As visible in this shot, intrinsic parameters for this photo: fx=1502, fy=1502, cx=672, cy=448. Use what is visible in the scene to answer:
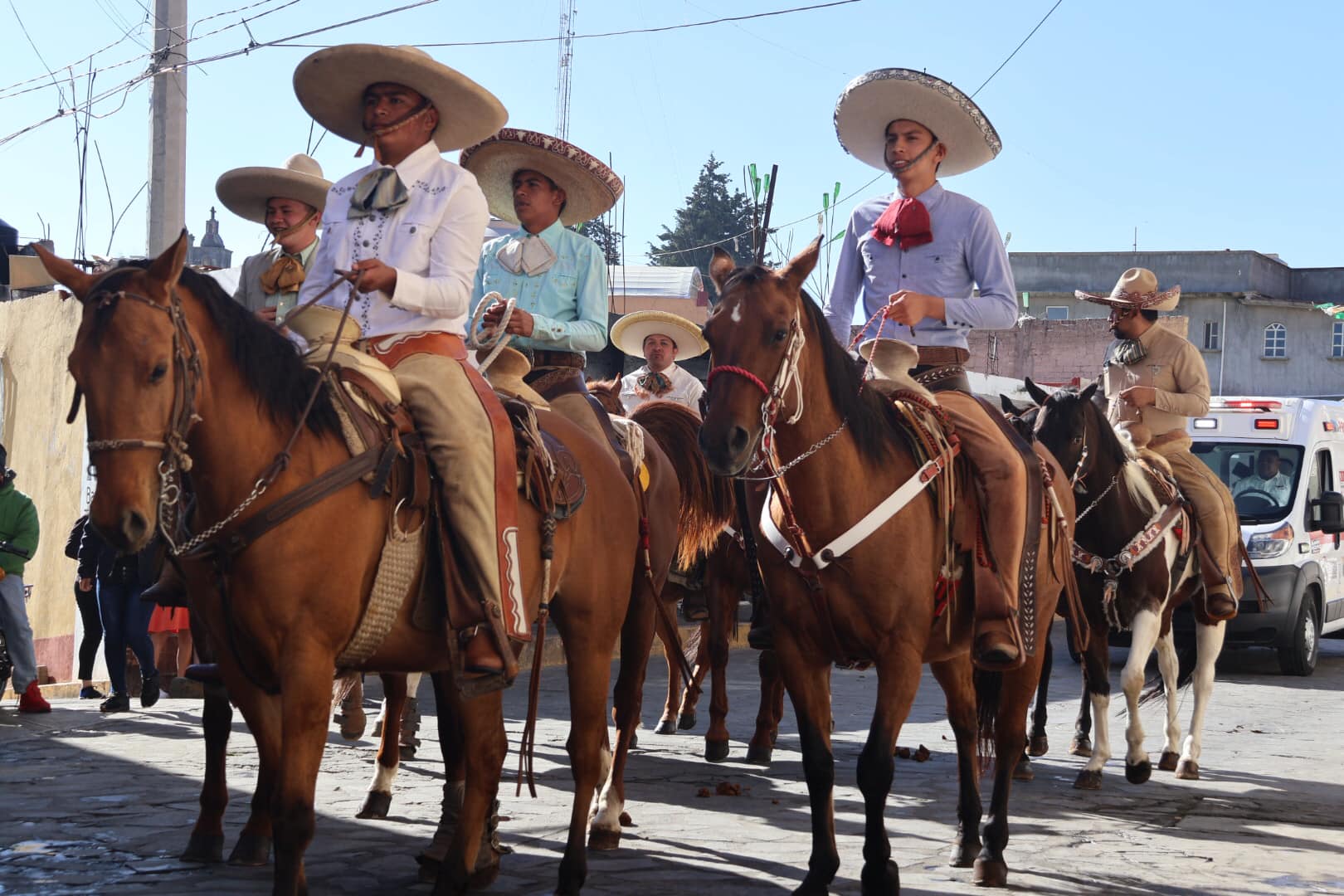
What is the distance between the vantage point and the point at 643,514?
669 cm

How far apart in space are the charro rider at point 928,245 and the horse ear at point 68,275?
3.20 metres

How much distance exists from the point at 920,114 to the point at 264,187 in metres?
3.21

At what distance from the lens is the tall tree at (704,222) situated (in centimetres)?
6725

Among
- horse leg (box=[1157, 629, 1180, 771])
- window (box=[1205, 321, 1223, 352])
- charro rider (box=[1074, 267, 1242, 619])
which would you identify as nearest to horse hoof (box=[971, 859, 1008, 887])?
horse leg (box=[1157, 629, 1180, 771])

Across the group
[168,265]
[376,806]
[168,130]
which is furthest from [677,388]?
[168,265]

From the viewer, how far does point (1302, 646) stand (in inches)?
616

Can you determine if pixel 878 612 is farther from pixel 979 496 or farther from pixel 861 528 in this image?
pixel 979 496

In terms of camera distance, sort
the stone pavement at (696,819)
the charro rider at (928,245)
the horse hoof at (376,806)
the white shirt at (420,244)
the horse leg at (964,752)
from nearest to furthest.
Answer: the white shirt at (420,244) → the stone pavement at (696,819) → the horse leg at (964,752) → the charro rider at (928,245) → the horse hoof at (376,806)

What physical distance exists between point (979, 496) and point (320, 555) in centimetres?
266

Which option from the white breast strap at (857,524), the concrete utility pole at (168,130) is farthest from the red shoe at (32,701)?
the white breast strap at (857,524)

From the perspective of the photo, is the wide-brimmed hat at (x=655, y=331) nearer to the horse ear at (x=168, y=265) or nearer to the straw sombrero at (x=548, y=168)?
the straw sombrero at (x=548, y=168)

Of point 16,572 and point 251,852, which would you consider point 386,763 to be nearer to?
point 251,852

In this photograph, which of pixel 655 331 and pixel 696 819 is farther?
pixel 655 331

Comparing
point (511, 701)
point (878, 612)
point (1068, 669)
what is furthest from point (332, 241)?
point (1068, 669)
